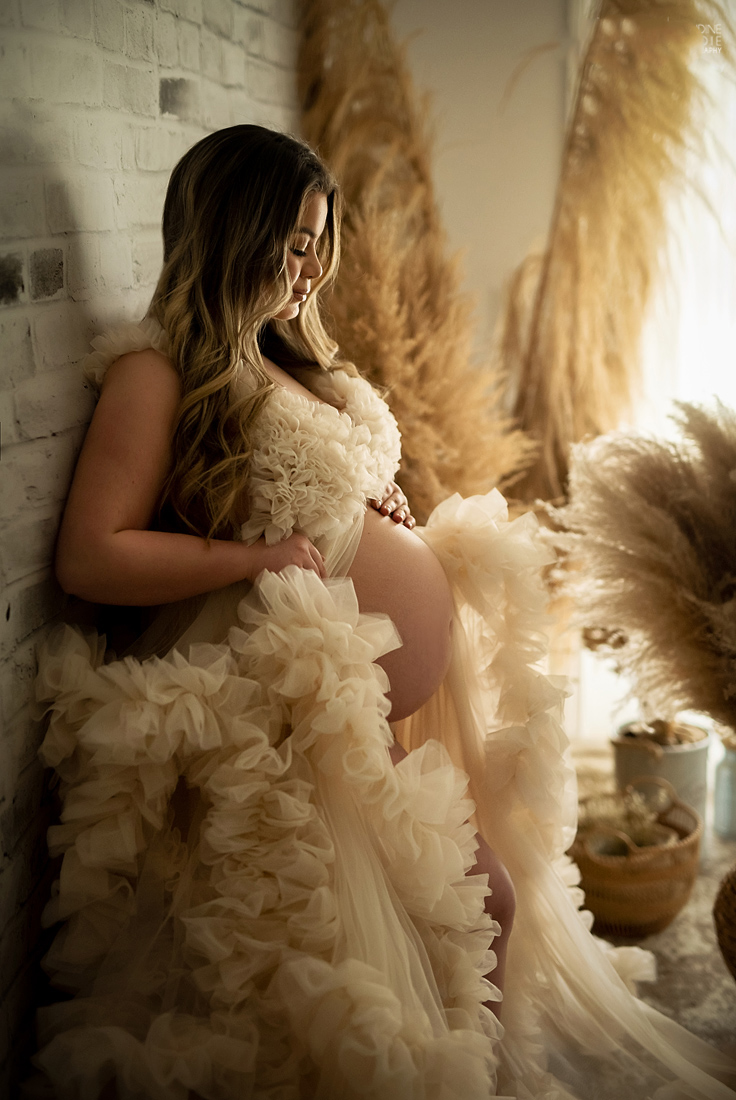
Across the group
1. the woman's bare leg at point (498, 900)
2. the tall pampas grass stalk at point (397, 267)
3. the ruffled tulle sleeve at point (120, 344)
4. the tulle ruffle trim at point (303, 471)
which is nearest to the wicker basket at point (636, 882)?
the woman's bare leg at point (498, 900)

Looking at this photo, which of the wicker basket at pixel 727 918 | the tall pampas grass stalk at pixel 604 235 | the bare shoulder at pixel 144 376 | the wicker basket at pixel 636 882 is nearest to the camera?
the bare shoulder at pixel 144 376

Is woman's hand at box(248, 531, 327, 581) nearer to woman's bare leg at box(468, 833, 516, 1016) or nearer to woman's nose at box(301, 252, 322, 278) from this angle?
woman's nose at box(301, 252, 322, 278)

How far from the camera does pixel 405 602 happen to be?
4.76 feet

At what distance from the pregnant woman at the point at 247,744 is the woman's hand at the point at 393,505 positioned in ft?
0.16

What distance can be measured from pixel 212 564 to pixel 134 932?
21.7 inches

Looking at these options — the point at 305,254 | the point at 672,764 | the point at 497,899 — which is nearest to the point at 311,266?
the point at 305,254

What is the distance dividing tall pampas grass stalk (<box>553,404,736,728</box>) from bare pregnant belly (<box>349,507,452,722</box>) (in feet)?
1.80

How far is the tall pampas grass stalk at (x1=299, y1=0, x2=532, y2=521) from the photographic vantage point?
7.09 feet

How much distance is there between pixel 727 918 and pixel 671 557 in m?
0.73

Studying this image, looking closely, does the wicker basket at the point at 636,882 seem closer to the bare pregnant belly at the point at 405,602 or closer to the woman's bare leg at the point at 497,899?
the woman's bare leg at the point at 497,899

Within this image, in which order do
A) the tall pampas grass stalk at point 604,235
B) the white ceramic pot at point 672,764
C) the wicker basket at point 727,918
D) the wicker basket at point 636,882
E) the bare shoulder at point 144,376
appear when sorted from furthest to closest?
1. the white ceramic pot at point 672,764
2. the tall pampas grass stalk at point 604,235
3. the wicker basket at point 636,882
4. the wicker basket at point 727,918
5. the bare shoulder at point 144,376

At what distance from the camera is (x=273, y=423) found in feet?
4.45

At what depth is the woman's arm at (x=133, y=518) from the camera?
125cm

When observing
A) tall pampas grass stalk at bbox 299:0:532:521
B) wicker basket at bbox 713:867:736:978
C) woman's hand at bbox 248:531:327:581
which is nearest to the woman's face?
woman's hand at bbox 248:531:327:581
